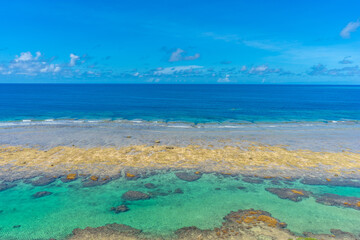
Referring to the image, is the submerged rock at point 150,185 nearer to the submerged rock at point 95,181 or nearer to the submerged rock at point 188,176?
the submerged rock at point 188,176

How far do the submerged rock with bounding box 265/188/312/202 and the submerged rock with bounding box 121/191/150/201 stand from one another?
13.3 meters

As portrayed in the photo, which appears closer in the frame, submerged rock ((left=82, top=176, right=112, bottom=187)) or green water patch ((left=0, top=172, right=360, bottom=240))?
green water patch ((left=0, top=172, right=360, bottom=240))

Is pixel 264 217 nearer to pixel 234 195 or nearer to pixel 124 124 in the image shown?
pixel 234 195

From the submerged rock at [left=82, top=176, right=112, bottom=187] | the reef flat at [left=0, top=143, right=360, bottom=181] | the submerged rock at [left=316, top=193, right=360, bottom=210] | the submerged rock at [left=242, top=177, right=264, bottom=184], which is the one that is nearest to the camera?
the submerged rock at [left=316, top=193, right=360, bottom=210]

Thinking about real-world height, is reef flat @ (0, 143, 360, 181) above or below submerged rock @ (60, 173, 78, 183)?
above

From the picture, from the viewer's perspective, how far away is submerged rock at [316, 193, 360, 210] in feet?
68.4

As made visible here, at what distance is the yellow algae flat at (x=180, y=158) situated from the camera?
29812 mm

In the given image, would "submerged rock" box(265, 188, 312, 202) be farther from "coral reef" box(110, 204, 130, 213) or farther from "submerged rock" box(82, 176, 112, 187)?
"submerged rock" box(82, 176, 112, 187)

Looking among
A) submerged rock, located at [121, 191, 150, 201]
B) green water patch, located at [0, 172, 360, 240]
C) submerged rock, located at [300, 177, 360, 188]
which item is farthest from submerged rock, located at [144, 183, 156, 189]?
submerged rock, located at [300, 177, 360, 188]

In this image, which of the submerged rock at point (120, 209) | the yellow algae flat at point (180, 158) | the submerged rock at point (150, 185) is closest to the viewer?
the submerged rock at point (120, 209)

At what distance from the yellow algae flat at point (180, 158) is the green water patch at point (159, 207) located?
15.0 feet

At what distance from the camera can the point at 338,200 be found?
21.7 meters

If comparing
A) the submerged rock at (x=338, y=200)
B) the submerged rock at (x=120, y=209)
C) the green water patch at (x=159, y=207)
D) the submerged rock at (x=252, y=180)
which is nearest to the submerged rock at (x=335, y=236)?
the green water patch at (x=159, y=207)

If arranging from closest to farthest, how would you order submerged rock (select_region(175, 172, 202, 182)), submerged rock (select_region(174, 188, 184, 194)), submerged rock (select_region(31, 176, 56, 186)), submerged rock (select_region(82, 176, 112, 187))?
submerged rock (select_region(174, 188, 184, 194)) < submerged rock (select_region(31, 176, 56, 186)) < submerged rock (select_region(82, 176, 112, 187)) < submerged rock (select_region(175, 172, 202, 182))
